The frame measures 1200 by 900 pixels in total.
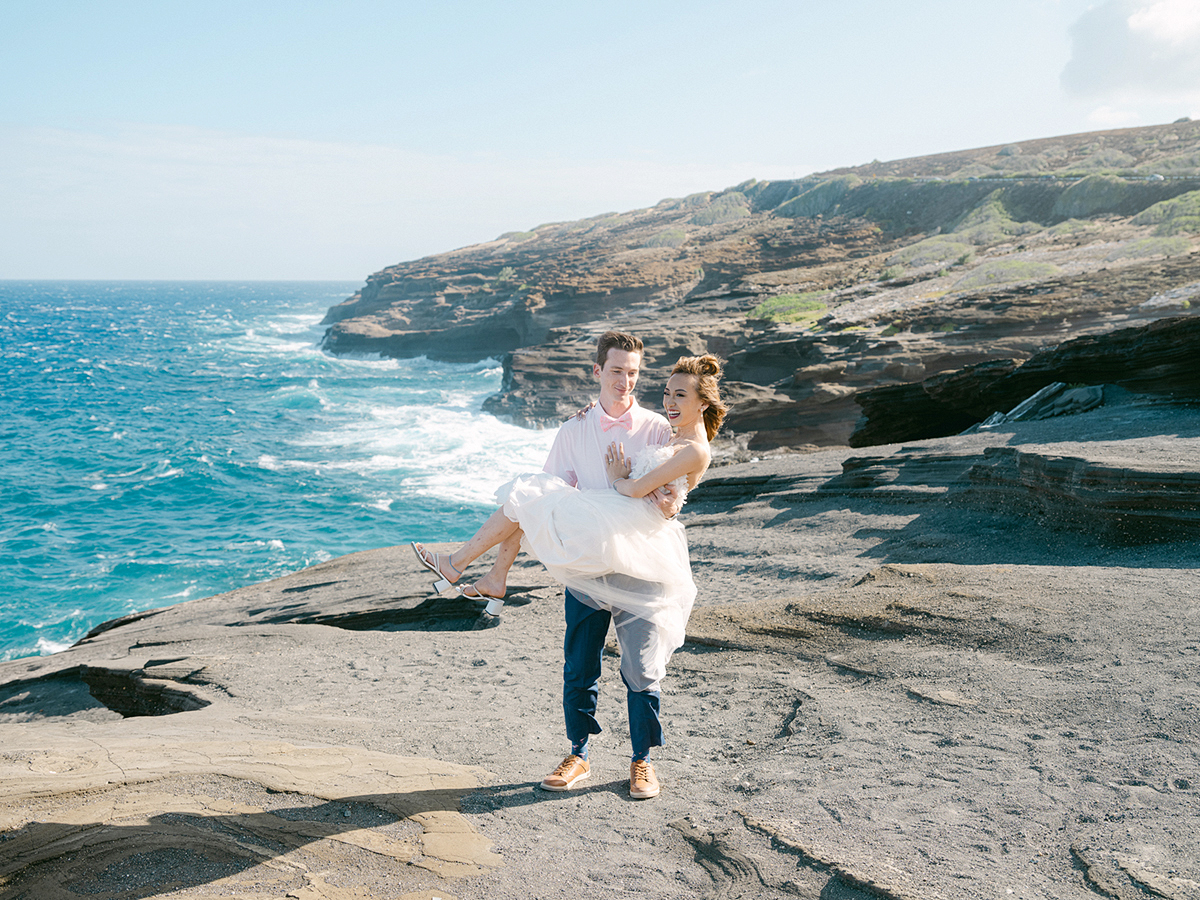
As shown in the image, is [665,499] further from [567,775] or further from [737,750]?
[737,750]

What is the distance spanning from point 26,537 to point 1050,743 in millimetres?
26713

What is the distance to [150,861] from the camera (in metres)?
2.99

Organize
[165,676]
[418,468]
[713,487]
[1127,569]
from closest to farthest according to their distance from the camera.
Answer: [1127,569], [165,676], [713,487], [418,468]

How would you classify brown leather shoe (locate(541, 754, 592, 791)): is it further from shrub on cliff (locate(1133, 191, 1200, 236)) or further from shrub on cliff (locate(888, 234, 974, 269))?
shrub on cliff (locate(888, 234, 974, 269))

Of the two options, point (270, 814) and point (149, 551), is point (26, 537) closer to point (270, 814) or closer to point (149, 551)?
point (149, 551)

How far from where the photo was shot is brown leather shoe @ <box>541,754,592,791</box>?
12.6ft

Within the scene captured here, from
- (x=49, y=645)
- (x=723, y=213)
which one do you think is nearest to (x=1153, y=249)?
(x=49, y=645)

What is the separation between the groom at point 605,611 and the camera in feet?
12.1

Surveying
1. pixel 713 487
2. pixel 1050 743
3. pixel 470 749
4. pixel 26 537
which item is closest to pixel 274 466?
pixel 26 537

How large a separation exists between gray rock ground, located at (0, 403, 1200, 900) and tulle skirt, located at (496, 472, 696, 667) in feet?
3.46

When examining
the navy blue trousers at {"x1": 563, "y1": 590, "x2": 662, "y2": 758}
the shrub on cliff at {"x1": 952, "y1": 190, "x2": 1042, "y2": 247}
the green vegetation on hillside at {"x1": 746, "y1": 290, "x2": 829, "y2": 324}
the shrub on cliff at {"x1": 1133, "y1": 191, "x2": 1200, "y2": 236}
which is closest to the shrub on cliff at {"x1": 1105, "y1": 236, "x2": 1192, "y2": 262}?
the shrub on cliff at {"x1": 1133, "y1": 191, "x2": 1200, "y2": 236}

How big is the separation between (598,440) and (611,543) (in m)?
0.58

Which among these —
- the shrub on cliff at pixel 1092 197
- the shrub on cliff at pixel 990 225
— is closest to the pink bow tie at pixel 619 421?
the shrub on cliff at pixel 990 225

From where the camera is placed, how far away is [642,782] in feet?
12.5
